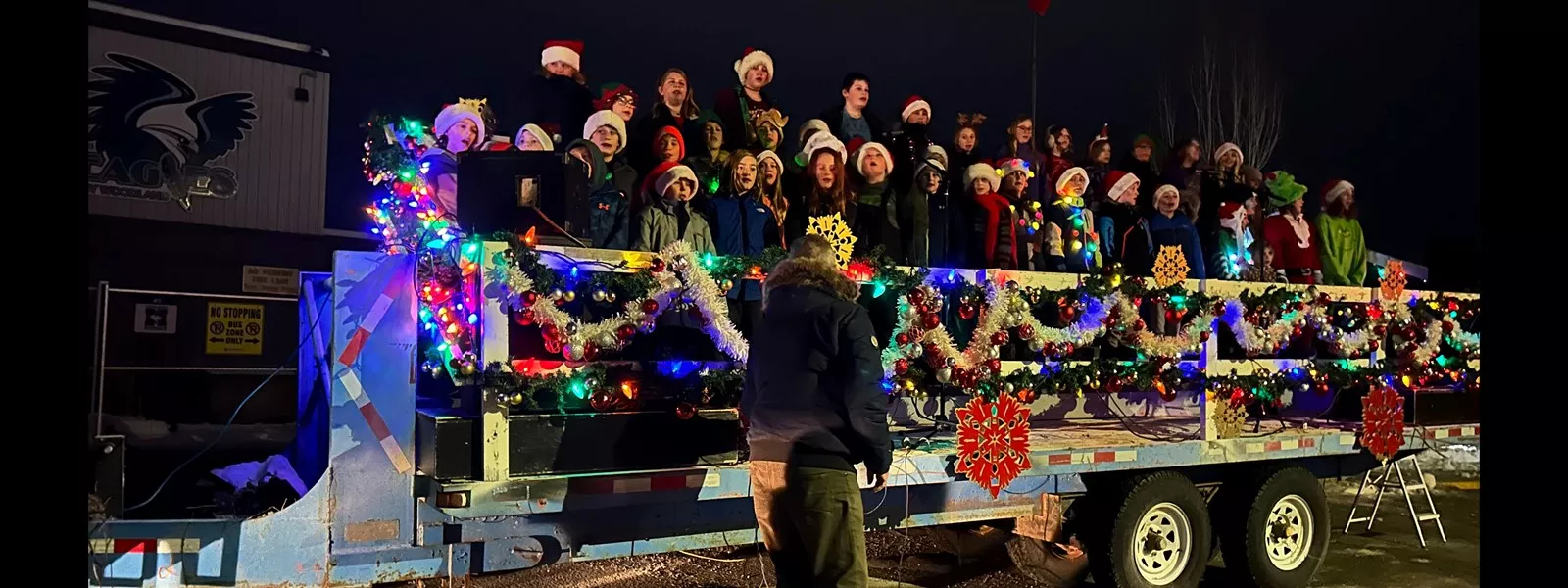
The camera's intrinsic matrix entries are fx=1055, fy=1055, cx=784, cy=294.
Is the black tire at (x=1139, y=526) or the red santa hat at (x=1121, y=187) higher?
the red santa hat at (x=1121, y=187)

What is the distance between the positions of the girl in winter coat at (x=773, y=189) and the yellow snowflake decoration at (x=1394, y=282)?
453 centimetres

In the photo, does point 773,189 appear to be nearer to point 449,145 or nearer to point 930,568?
point 449,145

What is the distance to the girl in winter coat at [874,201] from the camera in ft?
24.2

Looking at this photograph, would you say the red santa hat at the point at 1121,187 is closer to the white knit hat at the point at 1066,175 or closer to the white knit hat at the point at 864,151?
the white knit hat at the point at 1066,175

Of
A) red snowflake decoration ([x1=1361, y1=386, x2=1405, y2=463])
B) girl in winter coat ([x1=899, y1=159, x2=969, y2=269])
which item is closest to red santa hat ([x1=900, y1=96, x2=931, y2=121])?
girl in winter coat ([x1=899, y1=159, x2=969, y2=269])

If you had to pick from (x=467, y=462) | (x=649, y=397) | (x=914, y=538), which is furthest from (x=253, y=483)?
(x=914, y=538)

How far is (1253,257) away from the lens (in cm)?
924

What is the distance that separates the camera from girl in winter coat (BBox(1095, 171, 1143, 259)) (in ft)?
28.4

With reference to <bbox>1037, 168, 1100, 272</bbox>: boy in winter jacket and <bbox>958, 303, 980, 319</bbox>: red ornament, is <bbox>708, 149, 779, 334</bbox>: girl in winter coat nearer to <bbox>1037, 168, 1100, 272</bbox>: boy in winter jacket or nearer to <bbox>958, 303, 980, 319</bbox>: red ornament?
<bbox>958, 303, 980, 319</bbox>: red ornament

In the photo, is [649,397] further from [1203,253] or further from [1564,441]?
[1203,253]

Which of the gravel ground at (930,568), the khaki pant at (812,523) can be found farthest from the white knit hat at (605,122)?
the khaki pant at (812,523)

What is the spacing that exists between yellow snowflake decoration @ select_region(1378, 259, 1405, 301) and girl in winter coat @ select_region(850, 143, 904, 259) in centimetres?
369

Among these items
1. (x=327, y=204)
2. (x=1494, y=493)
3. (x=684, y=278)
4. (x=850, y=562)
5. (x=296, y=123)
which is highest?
(x=296, y=123)

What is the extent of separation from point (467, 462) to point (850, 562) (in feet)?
5.77
